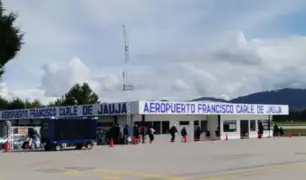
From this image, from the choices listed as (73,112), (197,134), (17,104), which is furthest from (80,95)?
(197,134)

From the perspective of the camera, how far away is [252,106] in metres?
55.1

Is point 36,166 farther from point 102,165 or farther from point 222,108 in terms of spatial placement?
point 222,108

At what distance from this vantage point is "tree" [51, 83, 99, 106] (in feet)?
287

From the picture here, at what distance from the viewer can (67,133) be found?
105 ft

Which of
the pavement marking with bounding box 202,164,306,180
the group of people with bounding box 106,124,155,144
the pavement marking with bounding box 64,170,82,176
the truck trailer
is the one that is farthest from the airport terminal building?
the pavement marking with bounding box 202,164,306,180

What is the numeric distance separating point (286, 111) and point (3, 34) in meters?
51.8

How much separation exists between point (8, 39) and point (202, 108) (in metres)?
35.1

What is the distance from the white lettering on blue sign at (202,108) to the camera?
44.1 metres

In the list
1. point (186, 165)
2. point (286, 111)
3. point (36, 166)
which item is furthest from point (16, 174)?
point (286, 111)

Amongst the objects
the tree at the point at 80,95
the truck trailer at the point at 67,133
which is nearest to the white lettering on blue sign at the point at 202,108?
the truck trailer at the point at 67,133

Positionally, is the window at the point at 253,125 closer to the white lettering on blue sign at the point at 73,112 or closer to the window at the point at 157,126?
the window at the point at 157,126

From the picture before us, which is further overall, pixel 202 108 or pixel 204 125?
pixel 204 125

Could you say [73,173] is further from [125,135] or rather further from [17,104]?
[17,104]

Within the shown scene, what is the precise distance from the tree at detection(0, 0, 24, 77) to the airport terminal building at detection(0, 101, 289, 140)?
83.6 ft
